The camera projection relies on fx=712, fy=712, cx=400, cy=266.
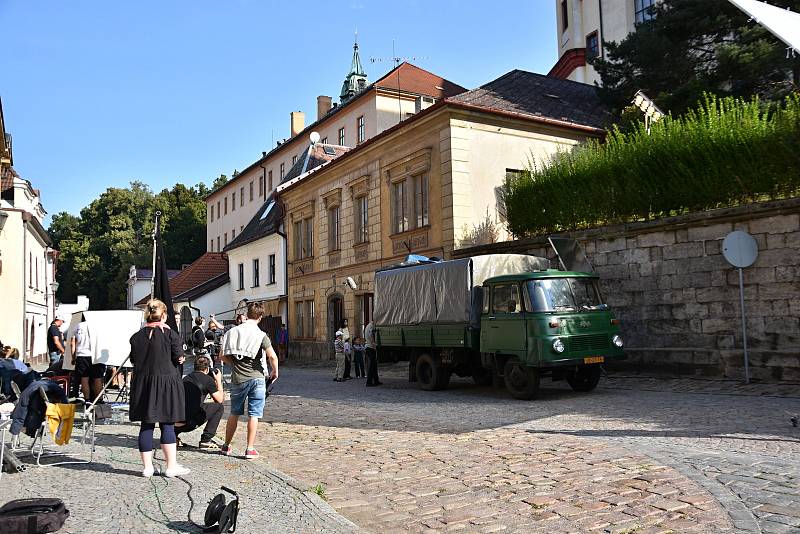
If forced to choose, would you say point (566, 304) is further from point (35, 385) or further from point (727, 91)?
point (727, 91)

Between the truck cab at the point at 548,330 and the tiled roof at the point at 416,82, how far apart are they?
30.8 metres

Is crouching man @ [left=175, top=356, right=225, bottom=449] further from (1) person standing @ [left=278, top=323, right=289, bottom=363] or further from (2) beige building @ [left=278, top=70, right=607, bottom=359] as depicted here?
(1) person standing @ [left=278, top=323, right=289, bottom=363]

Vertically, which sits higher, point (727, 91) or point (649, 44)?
point (649, 44)

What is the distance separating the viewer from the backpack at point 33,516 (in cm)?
468

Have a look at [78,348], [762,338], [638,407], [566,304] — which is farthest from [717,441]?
[78,348]

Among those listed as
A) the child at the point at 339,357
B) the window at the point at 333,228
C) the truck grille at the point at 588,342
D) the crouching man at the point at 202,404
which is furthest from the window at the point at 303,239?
the crouching man at the point at 202,404

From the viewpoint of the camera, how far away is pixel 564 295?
1312 cm

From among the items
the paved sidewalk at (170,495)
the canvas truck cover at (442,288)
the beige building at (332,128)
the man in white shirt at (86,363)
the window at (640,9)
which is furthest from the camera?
the beige building at (332,128)

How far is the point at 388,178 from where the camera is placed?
24.9 m

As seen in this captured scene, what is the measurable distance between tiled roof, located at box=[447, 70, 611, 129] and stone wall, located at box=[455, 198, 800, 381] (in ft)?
24.2

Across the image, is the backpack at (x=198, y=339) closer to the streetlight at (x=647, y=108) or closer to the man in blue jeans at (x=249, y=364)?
the man in blue jeans at (x=249, y=364)

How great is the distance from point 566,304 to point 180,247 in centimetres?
6342

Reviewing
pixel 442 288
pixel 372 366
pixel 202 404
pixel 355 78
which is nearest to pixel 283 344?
pixel 372 366

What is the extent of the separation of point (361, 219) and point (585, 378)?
14.8 m
